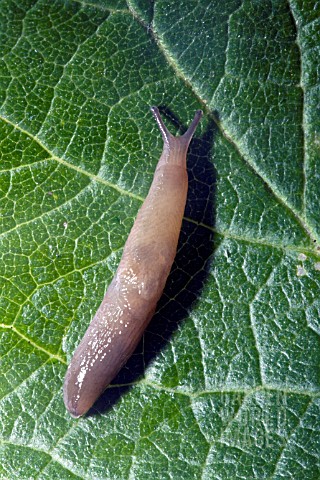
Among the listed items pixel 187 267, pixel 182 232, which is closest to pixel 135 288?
pixel 187 267

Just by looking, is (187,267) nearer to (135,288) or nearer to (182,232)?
(182,232)

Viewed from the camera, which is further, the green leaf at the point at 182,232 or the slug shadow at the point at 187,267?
the slug shadow at the point at 187,267

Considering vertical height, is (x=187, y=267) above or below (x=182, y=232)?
below

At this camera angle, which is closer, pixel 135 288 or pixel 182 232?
pixel 135 288

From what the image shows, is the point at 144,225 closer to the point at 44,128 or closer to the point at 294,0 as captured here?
the point at 44,128
